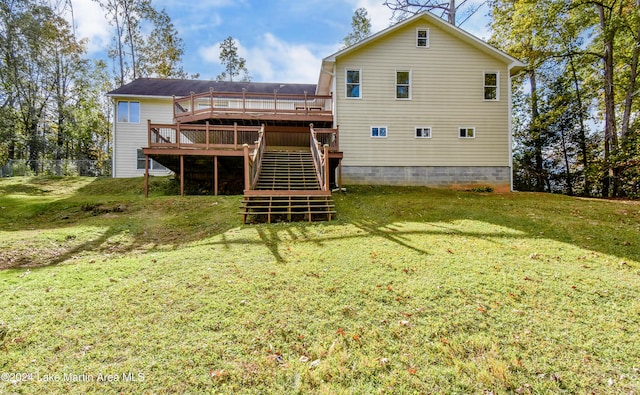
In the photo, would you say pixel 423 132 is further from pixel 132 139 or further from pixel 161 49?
pixel 161 49

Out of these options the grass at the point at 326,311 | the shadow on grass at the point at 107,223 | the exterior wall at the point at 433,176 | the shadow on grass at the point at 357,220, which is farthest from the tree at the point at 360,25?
the grass at the point at 326,311

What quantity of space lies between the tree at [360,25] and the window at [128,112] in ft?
61.0

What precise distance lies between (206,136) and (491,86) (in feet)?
41.4

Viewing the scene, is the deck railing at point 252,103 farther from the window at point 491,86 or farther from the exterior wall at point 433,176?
the window at point 491,86

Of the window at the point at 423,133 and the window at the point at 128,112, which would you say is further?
the window at the point at 128,112

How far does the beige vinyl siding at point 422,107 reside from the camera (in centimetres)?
1343

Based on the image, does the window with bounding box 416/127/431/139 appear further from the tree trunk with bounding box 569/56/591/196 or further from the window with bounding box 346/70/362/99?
the tree trunk with bounding box 569/56/591/196

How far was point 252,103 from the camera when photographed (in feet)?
54.7

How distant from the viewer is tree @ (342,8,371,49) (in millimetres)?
27609

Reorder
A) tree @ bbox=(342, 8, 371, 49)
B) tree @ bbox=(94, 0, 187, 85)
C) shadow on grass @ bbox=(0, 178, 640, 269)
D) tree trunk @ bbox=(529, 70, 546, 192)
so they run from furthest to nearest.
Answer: tree @ bbox=(342, 8, 371, 49)
tree @ bbox=(94, 0, 187, 85)
tree trunk @ bbox=(529, 70, 546, 192)
shadow on grass @ bbox=(0, 178, 640, 269)

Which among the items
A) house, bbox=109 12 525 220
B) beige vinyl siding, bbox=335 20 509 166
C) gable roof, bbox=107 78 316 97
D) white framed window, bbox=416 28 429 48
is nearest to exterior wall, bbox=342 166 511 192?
house, bbox=109 12 525 220

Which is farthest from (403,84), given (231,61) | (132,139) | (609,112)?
(231,61)

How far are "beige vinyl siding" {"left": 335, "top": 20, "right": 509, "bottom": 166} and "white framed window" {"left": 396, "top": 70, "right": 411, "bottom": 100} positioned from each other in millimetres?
180

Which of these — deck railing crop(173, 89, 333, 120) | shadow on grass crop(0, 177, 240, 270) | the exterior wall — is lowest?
shadow on grass crop(0, 177, 240, 270)
